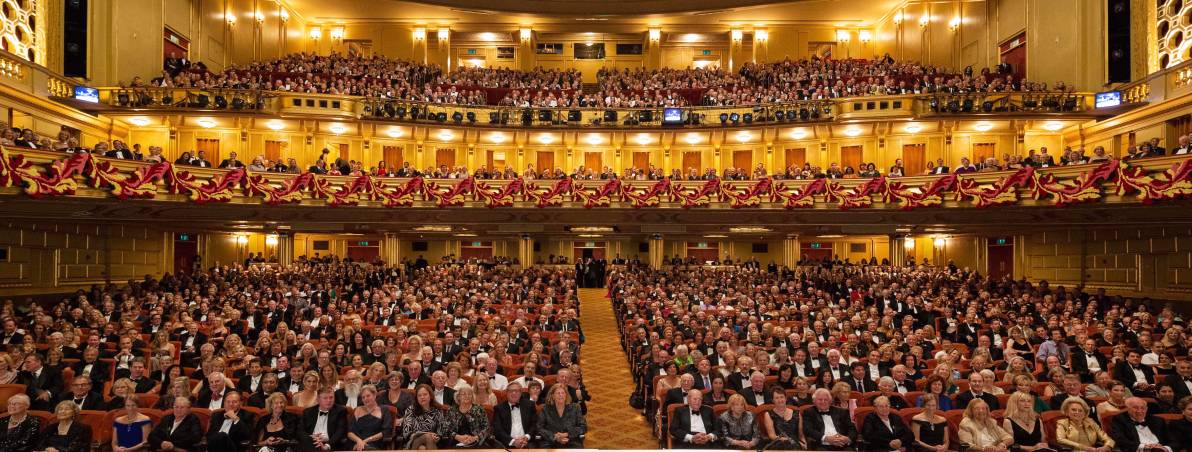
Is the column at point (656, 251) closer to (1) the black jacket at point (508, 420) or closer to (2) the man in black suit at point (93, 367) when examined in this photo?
(1) the black jacket at point (508, 420)

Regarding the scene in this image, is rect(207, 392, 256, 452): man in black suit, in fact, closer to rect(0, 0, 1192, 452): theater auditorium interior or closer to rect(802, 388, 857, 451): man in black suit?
rect(0, 0, 1192, 452): theater auditorium interior

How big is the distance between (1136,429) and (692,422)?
12.1 ft

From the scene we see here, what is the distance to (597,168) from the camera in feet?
85.5

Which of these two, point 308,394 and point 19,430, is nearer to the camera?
point 19,430

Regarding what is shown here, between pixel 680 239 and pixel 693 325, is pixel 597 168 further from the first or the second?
pixel 693 325

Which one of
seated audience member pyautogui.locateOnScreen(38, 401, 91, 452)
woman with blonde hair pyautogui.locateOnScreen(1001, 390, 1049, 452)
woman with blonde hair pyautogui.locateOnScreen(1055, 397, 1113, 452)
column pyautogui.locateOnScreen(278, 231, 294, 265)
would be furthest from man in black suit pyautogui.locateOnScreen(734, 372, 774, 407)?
column pyautogui.locateOnScreen(278, 231, 294, 265)

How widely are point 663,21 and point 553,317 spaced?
68.5ft

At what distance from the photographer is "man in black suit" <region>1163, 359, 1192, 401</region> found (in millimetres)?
7473

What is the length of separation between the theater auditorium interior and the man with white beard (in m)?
0.03

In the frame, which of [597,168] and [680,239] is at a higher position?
[597,168]

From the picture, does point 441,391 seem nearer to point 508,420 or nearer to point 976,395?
point 508,420

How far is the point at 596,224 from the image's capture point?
18.5m

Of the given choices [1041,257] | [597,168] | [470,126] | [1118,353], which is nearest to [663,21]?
[597,168]

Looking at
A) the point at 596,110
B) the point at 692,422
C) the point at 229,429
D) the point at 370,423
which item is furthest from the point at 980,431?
the point at 596,110
